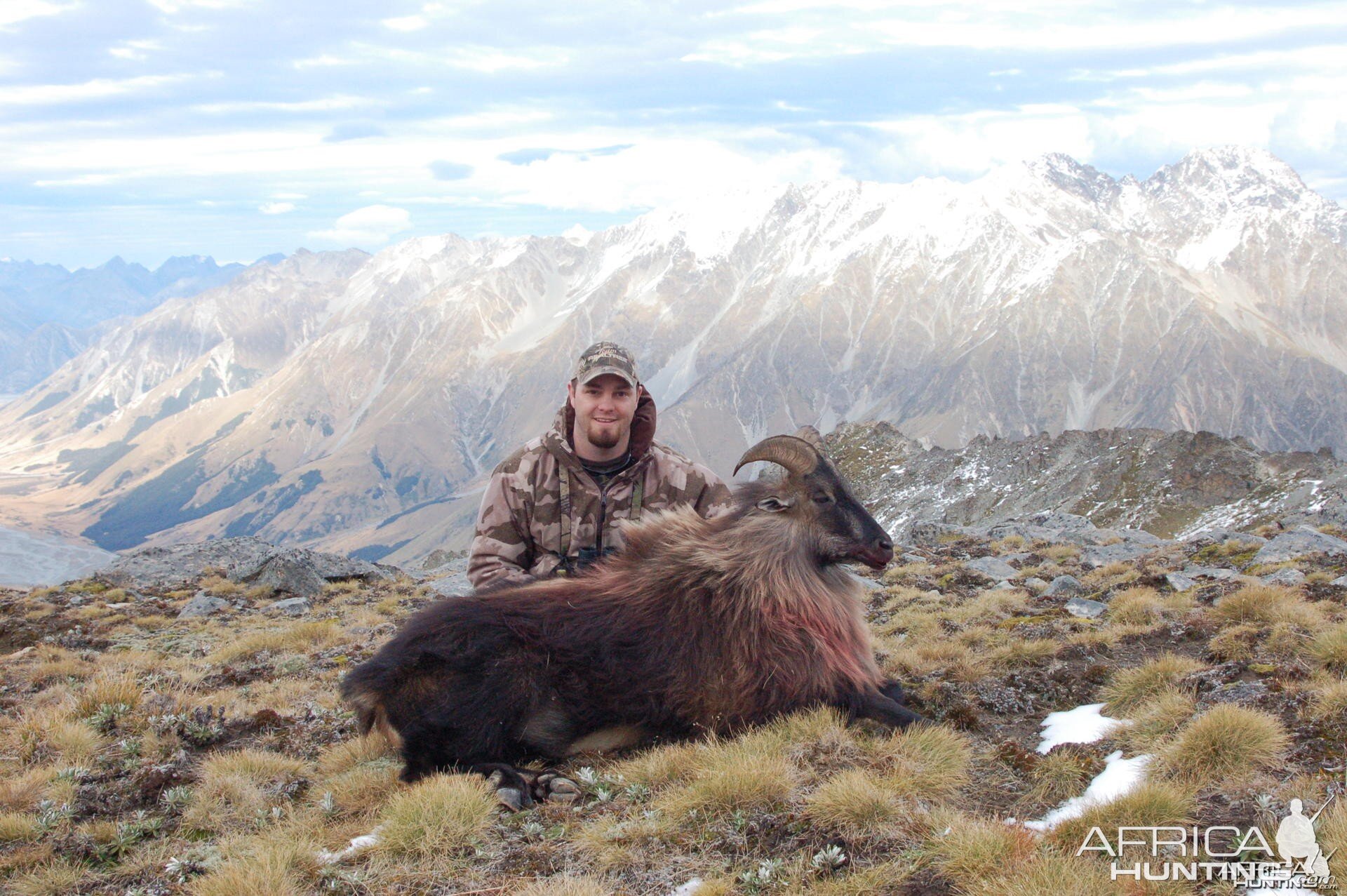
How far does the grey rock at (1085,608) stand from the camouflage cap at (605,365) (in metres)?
6.28

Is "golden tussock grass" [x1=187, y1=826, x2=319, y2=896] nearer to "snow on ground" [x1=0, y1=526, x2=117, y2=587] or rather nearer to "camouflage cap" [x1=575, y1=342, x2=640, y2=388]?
"camouflage cap" [x1=575, y1=342, x2=640, y2=388]

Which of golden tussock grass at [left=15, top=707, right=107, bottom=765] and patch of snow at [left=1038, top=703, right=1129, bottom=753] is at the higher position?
patch of snow at [left=1038, top=703, right=1129, bottom=753]

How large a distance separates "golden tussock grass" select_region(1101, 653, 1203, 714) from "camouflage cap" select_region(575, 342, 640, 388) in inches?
192

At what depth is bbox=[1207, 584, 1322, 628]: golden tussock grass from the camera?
8430 mm

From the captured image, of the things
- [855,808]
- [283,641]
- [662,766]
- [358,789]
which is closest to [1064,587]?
[662,766]

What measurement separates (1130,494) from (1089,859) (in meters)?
56.5

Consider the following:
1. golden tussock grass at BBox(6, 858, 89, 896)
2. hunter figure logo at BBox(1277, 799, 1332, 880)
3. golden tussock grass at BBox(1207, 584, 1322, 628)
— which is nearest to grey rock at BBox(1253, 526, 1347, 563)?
golden tussock grass at BBox(1207, 584, 1322, 628)

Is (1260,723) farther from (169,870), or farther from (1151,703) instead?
(169,870)

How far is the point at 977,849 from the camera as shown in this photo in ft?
14.5

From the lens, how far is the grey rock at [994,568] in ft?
51.4

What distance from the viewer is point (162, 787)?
22.7ft

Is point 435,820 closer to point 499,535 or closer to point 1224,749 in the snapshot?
point 499,535

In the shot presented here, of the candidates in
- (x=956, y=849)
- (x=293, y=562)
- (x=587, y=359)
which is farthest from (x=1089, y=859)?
(x=293, y=562)

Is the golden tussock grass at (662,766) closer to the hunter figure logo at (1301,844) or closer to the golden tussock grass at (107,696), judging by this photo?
the hunter figure logo at (1301,844)
